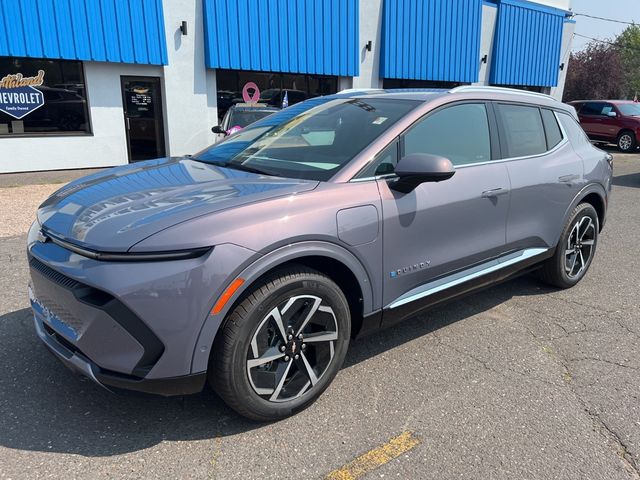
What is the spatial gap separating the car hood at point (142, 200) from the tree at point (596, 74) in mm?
42139

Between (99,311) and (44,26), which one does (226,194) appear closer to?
(99,311)

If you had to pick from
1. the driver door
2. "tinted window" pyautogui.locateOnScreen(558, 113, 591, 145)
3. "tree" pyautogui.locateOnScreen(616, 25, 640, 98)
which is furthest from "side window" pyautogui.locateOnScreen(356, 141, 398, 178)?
"tree" pyautogui.locateOnScreen(616, 25, 640, 98)

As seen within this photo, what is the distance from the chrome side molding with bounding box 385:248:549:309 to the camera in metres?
3.06

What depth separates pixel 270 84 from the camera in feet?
47.5

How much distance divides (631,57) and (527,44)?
50807 millimetres

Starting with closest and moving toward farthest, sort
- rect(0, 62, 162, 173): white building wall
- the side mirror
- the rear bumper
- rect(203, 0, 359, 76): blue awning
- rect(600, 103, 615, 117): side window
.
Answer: the rear bumper, the side mirror, rect(0, 62, 162, 173): white building wall, rect(203, 0, 359, 76): blue awning, rect(600, 103, 615, 117): side window

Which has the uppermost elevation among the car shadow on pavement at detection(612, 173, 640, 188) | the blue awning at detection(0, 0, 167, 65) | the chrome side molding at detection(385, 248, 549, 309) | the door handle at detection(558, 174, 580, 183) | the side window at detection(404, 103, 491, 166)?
the blue awning at detection(0, 0, 167, 65)

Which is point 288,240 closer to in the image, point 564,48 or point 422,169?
point 422,169

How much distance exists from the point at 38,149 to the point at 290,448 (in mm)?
11265

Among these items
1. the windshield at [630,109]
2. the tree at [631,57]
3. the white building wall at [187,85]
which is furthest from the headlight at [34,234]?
the tree at [631,57]

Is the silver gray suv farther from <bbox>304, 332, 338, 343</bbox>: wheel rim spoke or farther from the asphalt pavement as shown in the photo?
the asphalt pavement

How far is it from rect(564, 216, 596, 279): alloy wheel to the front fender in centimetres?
268

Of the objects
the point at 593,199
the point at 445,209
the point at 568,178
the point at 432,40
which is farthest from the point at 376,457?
the point at 432,40

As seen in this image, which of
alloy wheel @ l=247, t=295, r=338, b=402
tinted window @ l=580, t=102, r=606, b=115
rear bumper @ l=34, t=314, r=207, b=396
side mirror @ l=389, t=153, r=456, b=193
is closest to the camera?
rear bumper @ l=34, t=314, r=207, b=396
